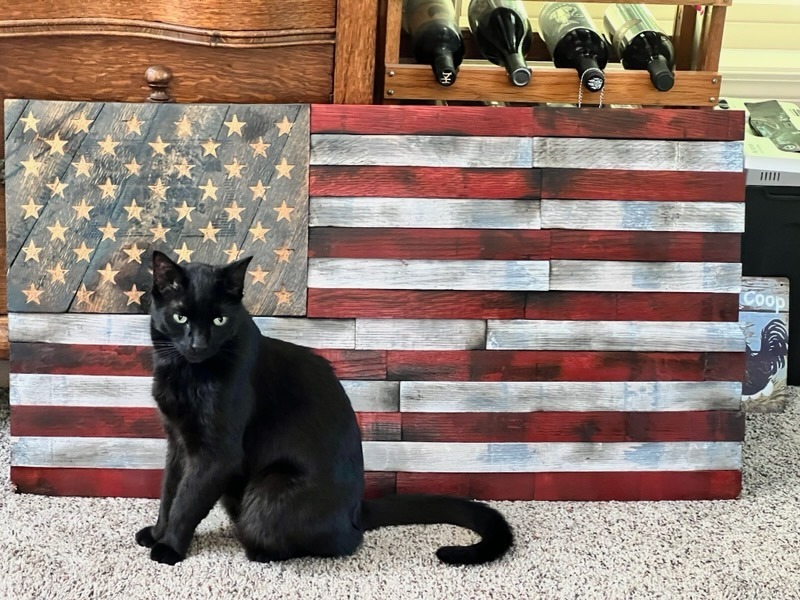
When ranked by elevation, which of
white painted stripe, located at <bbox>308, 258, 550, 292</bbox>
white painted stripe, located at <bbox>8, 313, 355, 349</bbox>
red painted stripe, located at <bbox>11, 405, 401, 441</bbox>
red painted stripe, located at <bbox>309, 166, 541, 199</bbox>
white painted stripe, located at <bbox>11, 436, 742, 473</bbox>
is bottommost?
white painted stripe, located at <bbox>11, 436, 742, 473</bbox>

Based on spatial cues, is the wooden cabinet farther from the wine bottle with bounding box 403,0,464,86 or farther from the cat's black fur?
the cat's black fur

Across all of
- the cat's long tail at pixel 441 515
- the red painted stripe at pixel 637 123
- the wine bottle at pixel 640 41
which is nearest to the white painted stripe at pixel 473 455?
the cat's long tail at pixel 441 515

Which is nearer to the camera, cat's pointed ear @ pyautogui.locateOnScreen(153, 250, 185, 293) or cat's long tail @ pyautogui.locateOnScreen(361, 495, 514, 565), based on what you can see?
cat's pointed ear @ pyautogui.locateOnScreen(153, 250, 185, 293)

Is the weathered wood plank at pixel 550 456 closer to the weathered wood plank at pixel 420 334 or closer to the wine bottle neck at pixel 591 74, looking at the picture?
the weathered wood plank at pixel 420 334

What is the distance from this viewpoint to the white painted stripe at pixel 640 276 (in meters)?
1.48

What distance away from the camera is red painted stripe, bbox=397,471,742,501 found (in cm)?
151

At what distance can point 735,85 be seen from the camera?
2.14 meters

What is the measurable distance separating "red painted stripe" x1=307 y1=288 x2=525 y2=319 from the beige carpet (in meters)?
0.33

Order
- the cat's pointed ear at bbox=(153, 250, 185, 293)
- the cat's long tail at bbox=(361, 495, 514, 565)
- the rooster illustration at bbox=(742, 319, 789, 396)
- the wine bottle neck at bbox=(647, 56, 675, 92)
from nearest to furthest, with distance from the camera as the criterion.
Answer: the cat's pointed ear at bbox=(153, 250, 185, 293) → the cat's long tail at bbox=(361, 495, 514, 565) → the wine bottle neck at bbox=(647, 56, 675, 92) → the rooster illustration at bbox=(742, 319, 789, 396)

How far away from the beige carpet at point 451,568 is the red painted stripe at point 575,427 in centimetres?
11

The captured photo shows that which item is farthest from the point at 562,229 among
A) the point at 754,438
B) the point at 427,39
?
the point at 754,438

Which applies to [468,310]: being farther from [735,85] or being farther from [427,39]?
[735,85]

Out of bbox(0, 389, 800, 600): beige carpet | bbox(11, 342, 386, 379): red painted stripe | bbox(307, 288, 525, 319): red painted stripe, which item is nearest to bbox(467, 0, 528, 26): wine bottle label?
bbox(307, 288, 525, 319): red painted stripe

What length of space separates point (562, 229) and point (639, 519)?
0.48 metres
